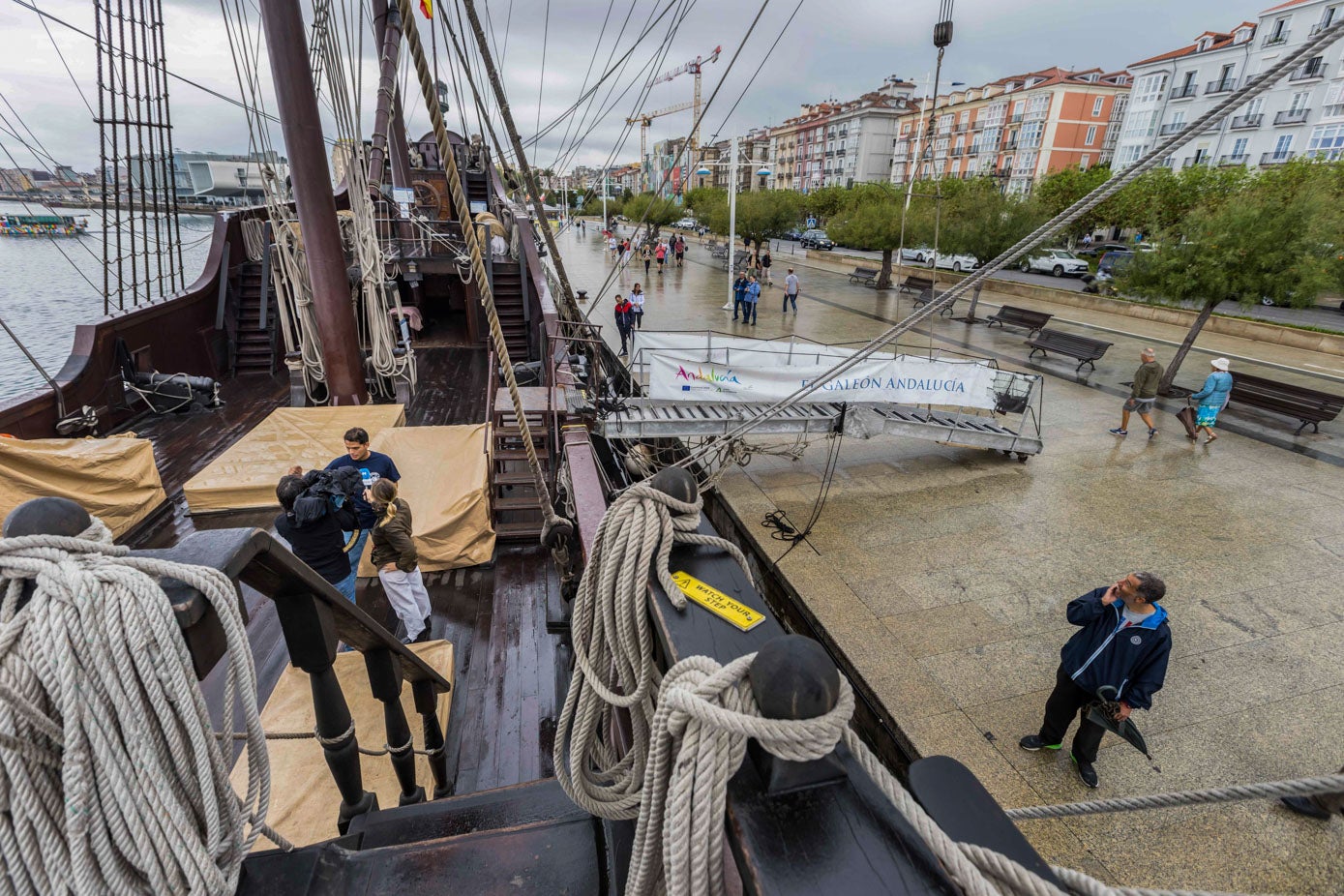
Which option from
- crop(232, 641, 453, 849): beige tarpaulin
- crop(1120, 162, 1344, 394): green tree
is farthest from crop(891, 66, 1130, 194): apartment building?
crop(232, 641, 453, 849): beige tarpaulin

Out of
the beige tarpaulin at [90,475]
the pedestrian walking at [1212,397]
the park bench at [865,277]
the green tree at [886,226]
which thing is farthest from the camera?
the park bench at [865,277]

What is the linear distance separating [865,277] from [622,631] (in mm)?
25941

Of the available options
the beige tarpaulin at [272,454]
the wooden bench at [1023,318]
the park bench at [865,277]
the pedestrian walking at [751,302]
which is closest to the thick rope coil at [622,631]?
the beige tarpaulin at [272,454]

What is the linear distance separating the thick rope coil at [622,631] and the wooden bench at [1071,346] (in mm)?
14365

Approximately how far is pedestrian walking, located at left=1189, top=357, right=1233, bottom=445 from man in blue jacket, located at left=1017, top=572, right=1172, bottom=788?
7.29 meters

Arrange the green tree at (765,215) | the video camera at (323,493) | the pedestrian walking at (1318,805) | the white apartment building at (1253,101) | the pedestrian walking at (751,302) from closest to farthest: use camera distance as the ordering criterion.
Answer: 1. the video camera at (323,493)
2. the pedestrian walking at (1318,805)
3. the pedestrian walking at (751,302)
4. the green tree at (765,215)
5. the white apartment building at (1253,101)

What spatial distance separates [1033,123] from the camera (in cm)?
5334

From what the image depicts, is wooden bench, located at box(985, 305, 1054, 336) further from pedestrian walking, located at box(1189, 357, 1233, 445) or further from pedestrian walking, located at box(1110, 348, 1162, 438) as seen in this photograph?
pedestrian walking, located at box(1189, 357, 1233, 445)

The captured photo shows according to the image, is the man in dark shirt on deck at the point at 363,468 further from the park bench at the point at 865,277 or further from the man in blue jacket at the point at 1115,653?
the park bench at the point at 865,277

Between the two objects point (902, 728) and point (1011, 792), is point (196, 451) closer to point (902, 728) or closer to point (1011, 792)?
point (902, 728)

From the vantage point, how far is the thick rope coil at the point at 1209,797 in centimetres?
126

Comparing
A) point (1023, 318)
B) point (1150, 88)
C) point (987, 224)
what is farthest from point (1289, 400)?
point (1150, 88)

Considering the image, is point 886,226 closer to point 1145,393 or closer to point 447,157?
point 1145,393

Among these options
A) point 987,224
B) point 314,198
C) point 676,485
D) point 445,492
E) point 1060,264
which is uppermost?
point 987,224
